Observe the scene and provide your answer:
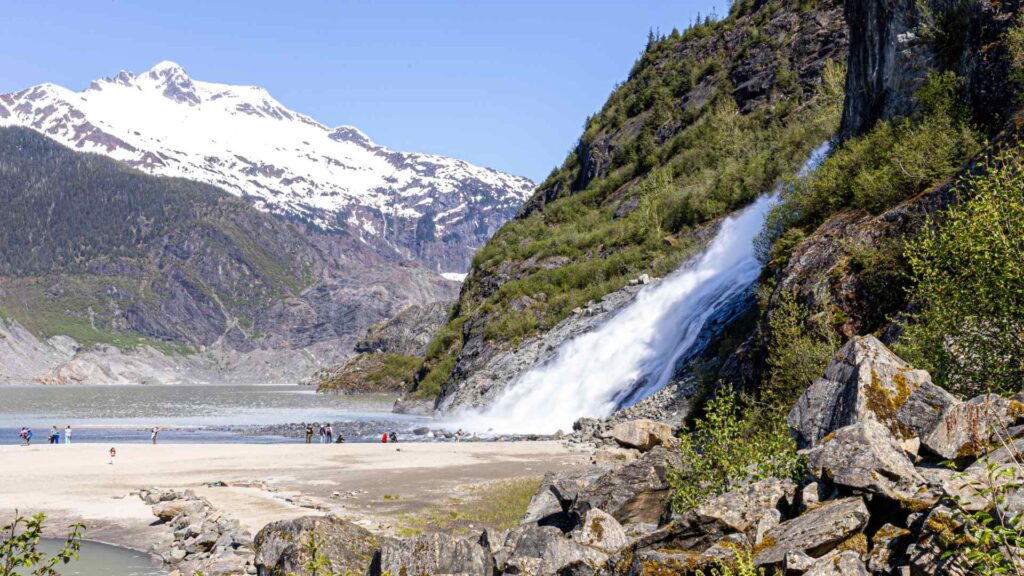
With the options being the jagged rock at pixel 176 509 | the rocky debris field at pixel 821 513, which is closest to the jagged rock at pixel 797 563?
the rocky debris field at pixel 821 513

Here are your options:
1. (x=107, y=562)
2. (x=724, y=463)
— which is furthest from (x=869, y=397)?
(x=107, y=562)

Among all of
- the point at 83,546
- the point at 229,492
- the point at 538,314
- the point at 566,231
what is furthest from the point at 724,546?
the point at 566,231

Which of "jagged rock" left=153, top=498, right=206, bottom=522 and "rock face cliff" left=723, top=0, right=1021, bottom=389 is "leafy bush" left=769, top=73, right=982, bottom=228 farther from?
"jagged rock" left=153, top=498, right=206, bottom=522

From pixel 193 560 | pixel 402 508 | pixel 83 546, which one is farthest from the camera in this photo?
pixel 402 508

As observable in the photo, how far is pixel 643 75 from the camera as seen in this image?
422ft

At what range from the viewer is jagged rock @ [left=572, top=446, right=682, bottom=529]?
18.3 m

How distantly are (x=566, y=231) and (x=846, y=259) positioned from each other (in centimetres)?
7337

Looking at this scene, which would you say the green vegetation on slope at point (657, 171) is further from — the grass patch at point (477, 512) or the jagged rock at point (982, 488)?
the jagged rock at point (982, 488)

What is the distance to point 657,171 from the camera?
9862 cm

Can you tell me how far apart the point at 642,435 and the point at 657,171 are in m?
65.9

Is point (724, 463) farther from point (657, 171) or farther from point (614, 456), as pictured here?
point (657, 171)

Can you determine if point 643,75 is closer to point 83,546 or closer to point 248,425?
point 248,425

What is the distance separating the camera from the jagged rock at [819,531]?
10414mm

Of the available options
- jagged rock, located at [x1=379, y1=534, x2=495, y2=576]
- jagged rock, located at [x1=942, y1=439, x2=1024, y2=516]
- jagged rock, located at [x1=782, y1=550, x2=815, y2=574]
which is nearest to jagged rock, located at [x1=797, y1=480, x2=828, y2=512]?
jagged rock, located at [x1=782, y1=550, x2=815, y2=574]
